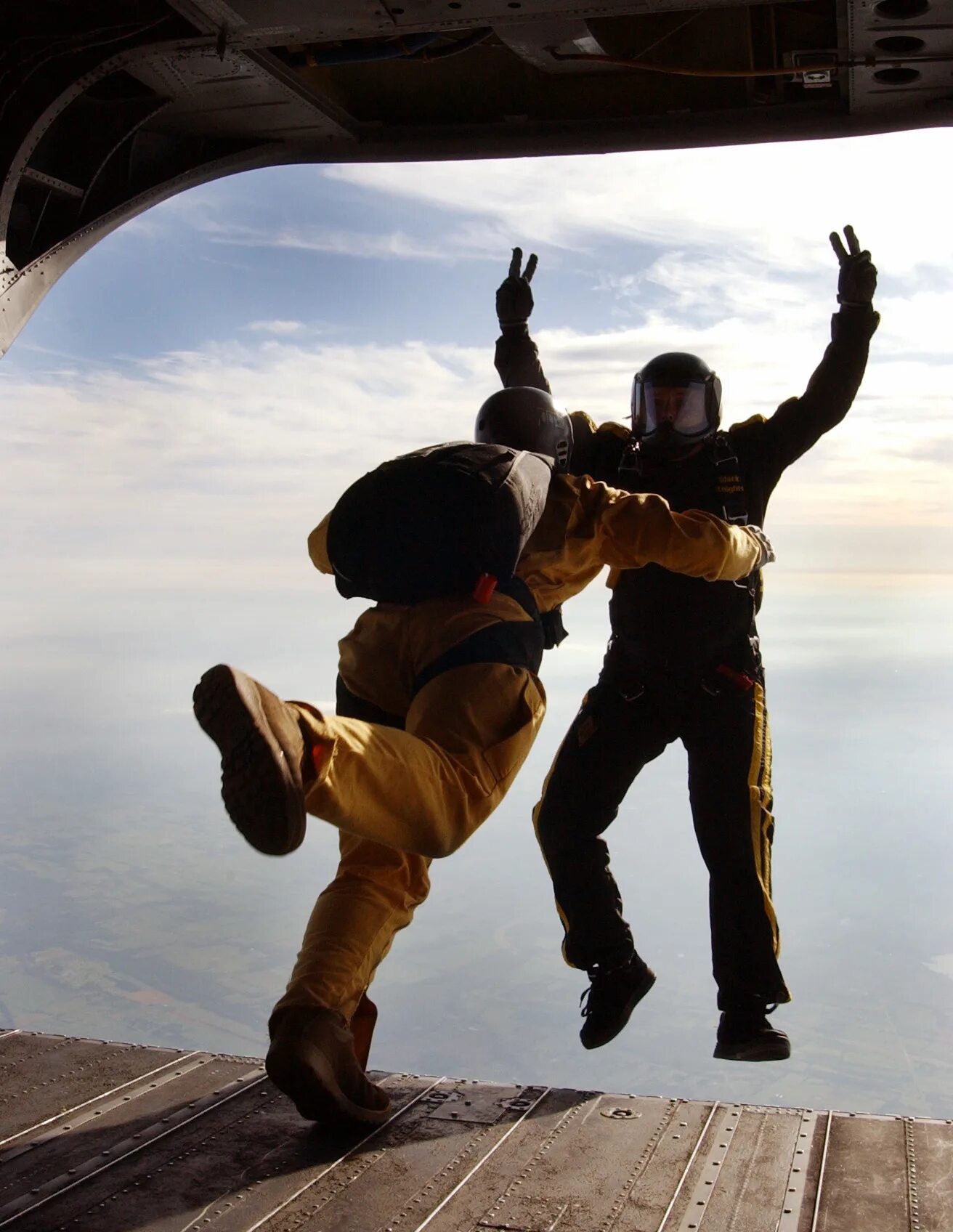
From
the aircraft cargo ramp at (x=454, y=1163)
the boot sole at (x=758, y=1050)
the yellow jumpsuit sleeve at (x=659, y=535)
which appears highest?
the yellow jumpsuit sleeve at (x=659, y=535)

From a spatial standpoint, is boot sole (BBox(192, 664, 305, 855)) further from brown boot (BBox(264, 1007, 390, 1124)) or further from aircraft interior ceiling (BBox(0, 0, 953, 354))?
aircraft interior ceiling (BBox(0, 0, 953, 354))

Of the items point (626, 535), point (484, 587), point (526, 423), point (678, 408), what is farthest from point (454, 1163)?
→ point (678, 408)

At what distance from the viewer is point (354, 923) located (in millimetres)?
2814

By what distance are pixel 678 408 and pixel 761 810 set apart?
44.0 inches

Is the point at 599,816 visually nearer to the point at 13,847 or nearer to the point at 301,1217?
the point at 301,1217

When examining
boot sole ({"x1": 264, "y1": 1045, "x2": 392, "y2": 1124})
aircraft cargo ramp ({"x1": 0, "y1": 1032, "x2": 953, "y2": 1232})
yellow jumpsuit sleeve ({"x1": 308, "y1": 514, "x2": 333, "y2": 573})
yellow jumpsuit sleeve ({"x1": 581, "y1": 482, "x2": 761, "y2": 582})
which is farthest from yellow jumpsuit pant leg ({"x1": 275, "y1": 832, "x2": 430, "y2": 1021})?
yellow jumpsuit sleeve ({"x1": 581, "y1": 482, "x2": 761, "y2": 582})

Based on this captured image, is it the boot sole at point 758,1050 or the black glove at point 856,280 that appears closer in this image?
the boot sole at point 758,1050

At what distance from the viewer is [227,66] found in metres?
3.46

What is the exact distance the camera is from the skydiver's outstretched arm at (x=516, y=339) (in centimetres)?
351

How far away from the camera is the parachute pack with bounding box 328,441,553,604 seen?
7.51 ft

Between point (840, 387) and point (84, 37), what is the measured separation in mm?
2358

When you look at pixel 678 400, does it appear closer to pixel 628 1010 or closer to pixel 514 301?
pixel 514 301

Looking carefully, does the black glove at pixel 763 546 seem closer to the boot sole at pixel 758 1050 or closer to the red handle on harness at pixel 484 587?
the red handle on harness at pixel 484 587

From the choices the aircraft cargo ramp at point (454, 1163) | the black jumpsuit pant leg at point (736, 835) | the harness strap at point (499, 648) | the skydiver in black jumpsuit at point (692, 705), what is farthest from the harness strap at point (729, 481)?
the aircraft cargo ramp at point (454, 1163)
